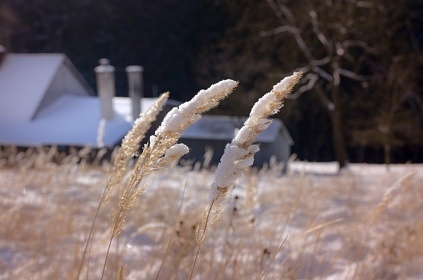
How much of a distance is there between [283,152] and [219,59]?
8695 millimetres

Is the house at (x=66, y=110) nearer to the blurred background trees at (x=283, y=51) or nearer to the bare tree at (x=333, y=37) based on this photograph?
the bare tree at (x=333, y=37)

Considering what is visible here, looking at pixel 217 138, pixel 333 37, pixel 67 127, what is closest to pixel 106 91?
pixel 67 127

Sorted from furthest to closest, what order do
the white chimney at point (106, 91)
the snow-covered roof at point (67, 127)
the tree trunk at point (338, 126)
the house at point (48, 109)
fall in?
the tree trunk at point (338, 126) < the white chimney at point (106, 91) < the house at point (48, 109) < the snow-covered roof at point (67, 127)

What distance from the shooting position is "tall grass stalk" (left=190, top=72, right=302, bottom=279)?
4.02ft

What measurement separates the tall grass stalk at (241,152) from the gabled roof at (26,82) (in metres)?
18.7

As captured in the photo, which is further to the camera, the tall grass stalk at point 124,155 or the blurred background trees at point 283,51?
the blurred background trees at point 283,51

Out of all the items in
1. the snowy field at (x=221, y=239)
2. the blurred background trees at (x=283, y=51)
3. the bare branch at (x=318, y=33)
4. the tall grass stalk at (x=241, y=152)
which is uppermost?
the tall grass stalk at (x=241, y=152)

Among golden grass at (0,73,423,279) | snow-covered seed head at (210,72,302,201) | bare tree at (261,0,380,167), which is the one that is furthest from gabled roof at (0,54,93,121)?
snow-covered seed head at (210,72,302,201)

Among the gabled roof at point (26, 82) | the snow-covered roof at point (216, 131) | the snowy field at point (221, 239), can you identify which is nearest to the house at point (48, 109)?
the gabled roof at point (26, 82)

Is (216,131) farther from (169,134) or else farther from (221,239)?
(169,134)

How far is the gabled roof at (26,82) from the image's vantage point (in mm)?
18922

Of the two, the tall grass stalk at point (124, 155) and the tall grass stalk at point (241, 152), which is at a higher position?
the tall grass stalk at point (241, 152)

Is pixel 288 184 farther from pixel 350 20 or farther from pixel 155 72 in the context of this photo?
pixel 155 72

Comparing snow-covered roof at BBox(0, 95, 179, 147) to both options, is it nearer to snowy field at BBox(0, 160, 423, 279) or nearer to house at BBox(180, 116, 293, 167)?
house at BBox(180, 116, 293, 167)
